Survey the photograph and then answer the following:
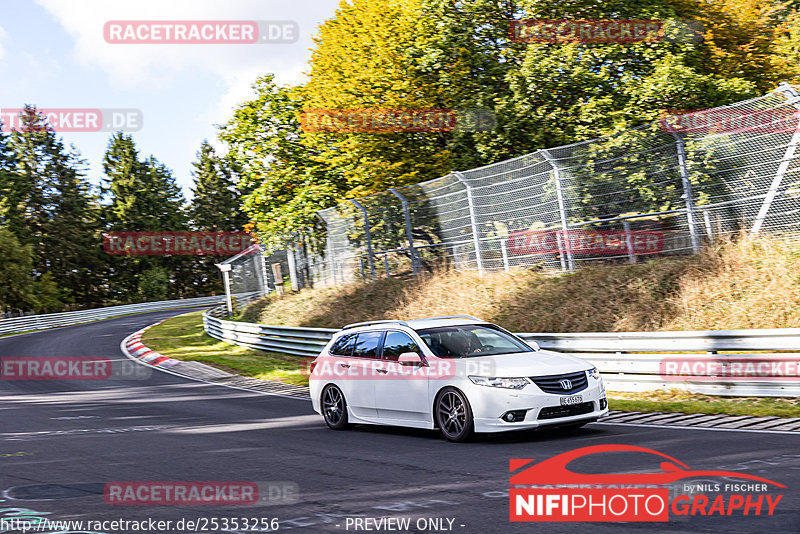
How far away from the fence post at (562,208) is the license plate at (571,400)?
8.69 m

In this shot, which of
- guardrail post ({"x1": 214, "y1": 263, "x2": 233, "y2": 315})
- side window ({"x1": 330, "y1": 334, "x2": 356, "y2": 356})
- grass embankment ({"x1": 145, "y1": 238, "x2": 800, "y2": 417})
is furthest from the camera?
guardrail post ({"x1": 214, "y1": 263, "x2": 233, "y2": 315})

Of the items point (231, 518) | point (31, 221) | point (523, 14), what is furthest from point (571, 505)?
point (31, 221)

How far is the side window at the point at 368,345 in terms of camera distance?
1155cm

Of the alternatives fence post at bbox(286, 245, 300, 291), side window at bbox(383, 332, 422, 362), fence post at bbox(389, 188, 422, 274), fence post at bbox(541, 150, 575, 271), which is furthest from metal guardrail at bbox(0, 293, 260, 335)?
side window at bbox(383, 332, 422, 362)

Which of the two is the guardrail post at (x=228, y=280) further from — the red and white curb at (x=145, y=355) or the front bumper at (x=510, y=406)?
the front bumper at (x=510, y=406)

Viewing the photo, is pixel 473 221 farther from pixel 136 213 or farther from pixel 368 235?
pixel 136 213

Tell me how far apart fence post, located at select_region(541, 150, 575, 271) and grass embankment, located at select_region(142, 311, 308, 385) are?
6429mm

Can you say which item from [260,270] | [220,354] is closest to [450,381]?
[220,354]

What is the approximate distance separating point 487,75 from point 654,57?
4.79 m

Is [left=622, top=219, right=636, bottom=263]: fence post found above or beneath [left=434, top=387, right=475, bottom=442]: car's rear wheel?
above

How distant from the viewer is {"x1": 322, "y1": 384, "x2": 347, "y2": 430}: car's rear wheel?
469 inches

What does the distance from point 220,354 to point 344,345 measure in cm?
1409

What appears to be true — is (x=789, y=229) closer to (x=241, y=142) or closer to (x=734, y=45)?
(x=734, y=45)

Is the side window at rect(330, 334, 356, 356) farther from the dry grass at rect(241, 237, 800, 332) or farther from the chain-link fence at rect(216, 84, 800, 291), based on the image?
the chain-link fence at rect(216, 84, 800, 291)
